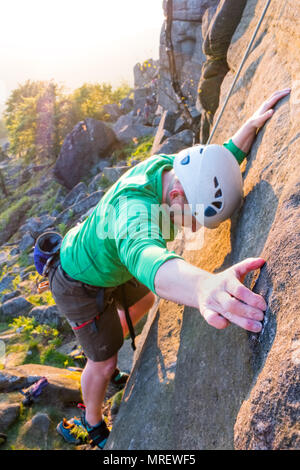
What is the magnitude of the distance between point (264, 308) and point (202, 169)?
5.66 feet

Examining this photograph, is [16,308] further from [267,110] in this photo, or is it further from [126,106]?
[126,106]

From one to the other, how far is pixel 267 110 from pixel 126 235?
2.19 metres

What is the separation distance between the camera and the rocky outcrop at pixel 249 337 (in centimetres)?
203

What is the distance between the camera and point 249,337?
8.60 feet

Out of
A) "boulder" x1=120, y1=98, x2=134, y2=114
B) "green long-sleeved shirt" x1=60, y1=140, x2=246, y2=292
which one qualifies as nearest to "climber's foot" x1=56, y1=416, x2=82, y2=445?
"green long-sleeved shirt" x1=60, y1=140, x2=246, y2=292

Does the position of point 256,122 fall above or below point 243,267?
above

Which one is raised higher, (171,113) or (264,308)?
(264,308)

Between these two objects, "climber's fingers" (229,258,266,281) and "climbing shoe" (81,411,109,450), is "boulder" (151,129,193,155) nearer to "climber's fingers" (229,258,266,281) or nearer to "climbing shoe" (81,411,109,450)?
"climbing shoe" (81,411,109,450)

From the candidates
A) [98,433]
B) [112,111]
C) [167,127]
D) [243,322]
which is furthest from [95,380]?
[112,111]

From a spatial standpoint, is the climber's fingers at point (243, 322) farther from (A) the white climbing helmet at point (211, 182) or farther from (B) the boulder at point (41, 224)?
(B) the boulder at point (41, 224)

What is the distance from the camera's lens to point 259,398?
6.82 feet

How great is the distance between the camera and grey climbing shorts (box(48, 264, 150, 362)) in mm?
4387

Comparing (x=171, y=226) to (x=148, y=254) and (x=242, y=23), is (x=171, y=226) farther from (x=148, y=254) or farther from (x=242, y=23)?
(x=242, y=23)
